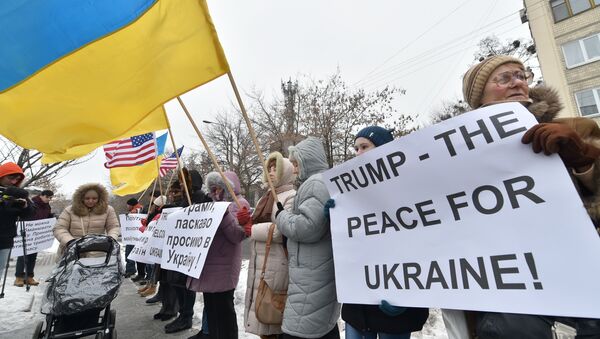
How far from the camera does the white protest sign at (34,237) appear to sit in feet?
22.4

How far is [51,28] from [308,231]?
2.40m

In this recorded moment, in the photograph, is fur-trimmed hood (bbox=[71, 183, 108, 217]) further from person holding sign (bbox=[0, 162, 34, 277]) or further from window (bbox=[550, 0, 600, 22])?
window (bbox=[550, 0, 600, 22])

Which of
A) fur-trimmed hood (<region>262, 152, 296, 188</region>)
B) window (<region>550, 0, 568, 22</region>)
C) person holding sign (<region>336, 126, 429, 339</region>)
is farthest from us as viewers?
window (<region>550, 0, 568, 22</region>)

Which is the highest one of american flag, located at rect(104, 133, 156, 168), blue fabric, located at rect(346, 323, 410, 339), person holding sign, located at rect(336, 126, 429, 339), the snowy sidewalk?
american flag, located at rect(104, 133, 156, 168)

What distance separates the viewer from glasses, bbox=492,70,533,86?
1.65 m

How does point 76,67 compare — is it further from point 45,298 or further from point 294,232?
point 45,298

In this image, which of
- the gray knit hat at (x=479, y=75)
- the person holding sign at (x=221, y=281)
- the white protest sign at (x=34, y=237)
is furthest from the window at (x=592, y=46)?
the white protest sign at (x=34, y=237)

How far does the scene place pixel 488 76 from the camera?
1.74 m

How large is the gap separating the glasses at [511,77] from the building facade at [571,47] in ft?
77.2

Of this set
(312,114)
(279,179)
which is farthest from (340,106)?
(279,179)

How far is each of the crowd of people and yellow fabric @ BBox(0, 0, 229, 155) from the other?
1042 millimetres

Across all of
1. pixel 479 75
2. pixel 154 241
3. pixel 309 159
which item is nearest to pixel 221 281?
pixel 154 241

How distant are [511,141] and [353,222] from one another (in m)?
0.97

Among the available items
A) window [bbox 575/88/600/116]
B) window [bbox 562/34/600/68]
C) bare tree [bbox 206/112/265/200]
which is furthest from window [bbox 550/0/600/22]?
bare tree [bbox 206/112/265/200]
